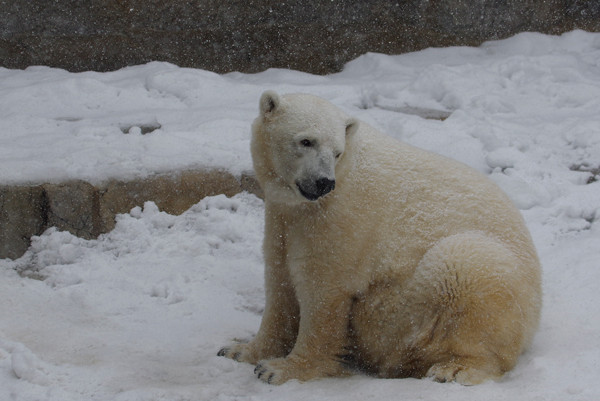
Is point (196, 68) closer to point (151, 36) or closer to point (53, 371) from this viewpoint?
point (151, 36)

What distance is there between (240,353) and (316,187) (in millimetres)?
1253

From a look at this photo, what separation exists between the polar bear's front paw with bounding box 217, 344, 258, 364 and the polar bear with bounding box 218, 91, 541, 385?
0.66ft

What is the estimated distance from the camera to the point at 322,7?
8609 millimetres

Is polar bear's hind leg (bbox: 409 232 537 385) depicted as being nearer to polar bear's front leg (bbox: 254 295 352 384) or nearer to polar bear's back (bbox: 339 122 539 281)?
polar bear's back (bbox: 339 122 539 281)

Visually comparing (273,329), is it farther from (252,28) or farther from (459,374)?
(252,28)

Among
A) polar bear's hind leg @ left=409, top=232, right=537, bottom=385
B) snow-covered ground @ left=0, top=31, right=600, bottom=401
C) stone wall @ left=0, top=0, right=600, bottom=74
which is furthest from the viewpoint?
stone wall @ left=0, top=0, right=600, bottom=74

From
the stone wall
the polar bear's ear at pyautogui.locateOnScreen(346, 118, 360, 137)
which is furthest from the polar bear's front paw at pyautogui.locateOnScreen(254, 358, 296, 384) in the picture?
the stone wall

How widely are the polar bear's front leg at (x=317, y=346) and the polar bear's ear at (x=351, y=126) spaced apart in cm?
92

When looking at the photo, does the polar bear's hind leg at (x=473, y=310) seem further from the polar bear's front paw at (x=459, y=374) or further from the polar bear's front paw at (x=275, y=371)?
the polar bear's front paw at (x=275, y=371)

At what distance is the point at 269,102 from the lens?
149 inches

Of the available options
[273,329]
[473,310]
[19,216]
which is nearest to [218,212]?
[19,216]

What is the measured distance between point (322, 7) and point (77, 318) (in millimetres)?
5506

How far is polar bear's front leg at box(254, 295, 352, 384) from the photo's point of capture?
12.4ft

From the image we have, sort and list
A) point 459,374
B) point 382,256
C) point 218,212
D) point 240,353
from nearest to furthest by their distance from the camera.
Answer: point 459,374 → point 382,256 → point 240,353 → point 218,212
